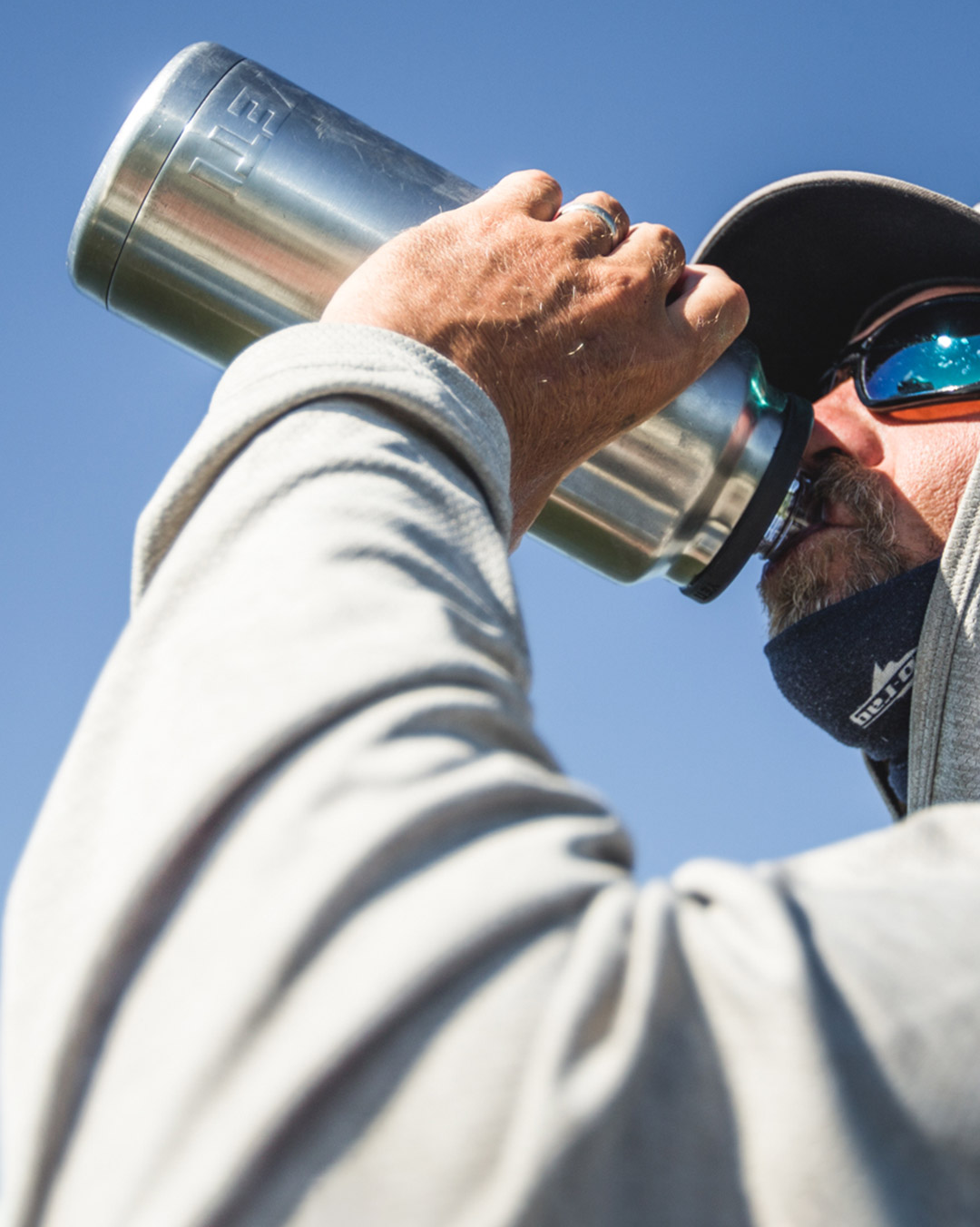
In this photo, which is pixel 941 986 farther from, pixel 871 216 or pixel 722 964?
pixel 871 216

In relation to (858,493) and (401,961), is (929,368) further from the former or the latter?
(401,961)

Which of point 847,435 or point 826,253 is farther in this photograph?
point 826,253

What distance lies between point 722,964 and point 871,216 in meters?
1.91

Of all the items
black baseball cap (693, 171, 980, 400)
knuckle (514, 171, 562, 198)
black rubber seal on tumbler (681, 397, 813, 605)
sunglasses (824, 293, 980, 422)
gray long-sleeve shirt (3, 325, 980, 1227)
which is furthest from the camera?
black baseball cap (693, 171, 980, 400)

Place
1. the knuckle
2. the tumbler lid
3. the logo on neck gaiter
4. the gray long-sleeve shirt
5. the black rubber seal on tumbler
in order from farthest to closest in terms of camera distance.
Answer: the logo on neck gaiter, the black rubber seal on tumbler, the tumbler lid, the knuckle, the gray long-sleeve shirt

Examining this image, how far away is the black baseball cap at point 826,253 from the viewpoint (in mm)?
1958

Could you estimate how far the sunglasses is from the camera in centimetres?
179

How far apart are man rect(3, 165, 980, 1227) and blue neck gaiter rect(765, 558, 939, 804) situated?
110 cm

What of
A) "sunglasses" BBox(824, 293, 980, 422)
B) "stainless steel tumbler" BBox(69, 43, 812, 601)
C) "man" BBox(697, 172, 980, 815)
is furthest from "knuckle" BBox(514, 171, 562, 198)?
"sunglasses" BBox(824, 293, 980, 422)

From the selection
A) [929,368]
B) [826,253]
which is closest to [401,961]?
[929,368]

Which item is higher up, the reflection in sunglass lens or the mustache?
the reflection in sunglass lens

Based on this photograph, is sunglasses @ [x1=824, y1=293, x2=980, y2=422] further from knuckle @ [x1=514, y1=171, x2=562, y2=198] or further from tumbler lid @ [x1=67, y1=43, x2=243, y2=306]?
tumbler lid @ [x1=67, y1=43, x2=243, y2=306]

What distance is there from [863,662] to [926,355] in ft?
1.88

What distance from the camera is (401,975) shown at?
39 centimetres
